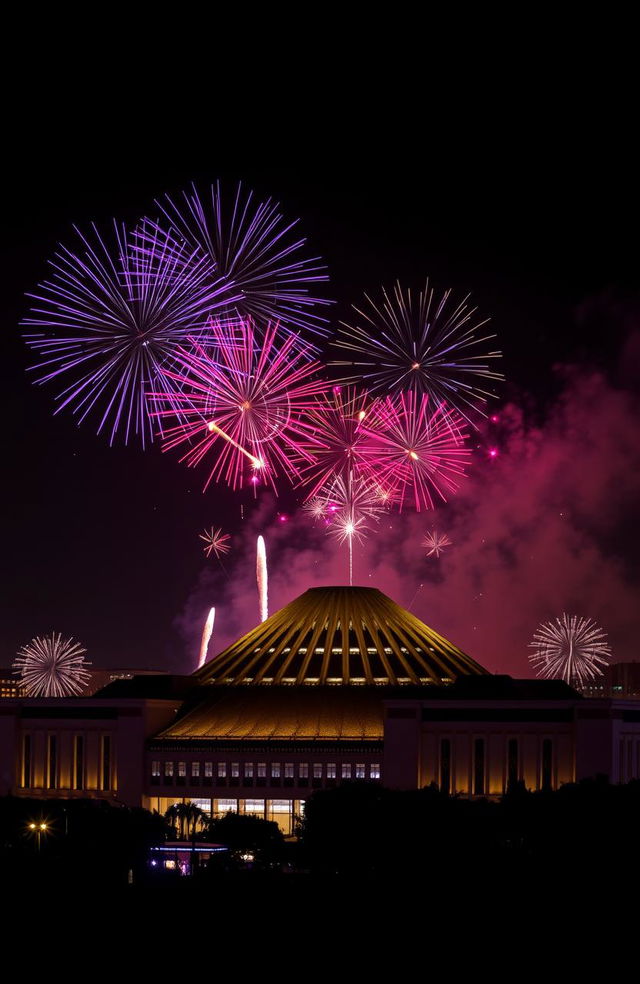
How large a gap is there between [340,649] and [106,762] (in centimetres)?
1740

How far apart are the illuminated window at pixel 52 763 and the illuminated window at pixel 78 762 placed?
4.42ft

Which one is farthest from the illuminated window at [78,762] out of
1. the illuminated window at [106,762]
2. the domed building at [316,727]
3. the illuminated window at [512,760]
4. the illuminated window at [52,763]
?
the illuminated window at [512,760]

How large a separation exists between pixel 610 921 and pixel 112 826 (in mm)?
32201

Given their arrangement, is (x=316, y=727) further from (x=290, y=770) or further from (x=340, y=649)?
(x=340, y=649)

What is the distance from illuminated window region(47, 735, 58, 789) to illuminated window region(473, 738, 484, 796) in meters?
28.3

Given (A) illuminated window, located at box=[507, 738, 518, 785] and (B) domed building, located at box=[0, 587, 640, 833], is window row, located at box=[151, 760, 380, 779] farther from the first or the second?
(A) illuminated window, located at box=[507, 738, 518, 785]

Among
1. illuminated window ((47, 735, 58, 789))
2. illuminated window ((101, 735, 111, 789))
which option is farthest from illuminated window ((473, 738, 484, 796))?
illuminated window ((47, 735, 58, 789))

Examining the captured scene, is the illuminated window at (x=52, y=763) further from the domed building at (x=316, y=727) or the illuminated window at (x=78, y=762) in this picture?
the illuminated window at (x=78, y=762)

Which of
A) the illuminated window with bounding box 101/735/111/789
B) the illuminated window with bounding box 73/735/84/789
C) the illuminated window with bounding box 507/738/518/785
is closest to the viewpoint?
the illuminated window with bounding box 507/738/518/785

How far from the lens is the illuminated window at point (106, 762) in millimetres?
115625

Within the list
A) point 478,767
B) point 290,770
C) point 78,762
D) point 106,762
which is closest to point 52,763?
point 78,762

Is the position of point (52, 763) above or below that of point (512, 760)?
below

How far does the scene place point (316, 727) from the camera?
367 feet

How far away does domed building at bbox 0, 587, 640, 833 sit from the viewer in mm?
108688
